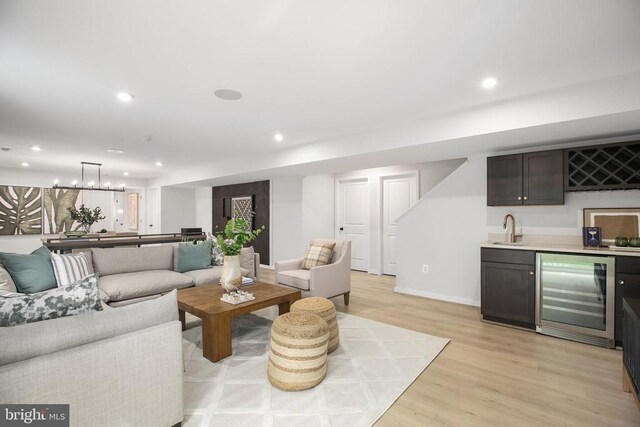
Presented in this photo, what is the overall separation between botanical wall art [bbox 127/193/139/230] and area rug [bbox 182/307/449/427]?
299 inches

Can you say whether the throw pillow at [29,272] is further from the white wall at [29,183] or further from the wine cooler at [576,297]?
the white wall at [29,183]

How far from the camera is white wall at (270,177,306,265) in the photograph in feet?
21.7

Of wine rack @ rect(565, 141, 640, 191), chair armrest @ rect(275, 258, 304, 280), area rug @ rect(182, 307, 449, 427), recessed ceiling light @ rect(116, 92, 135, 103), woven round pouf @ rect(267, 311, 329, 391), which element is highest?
recessed ceiling light @ rect(116, 92, 135, 103)

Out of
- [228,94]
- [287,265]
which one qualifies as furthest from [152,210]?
[228,94]

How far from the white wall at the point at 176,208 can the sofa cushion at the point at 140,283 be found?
5.25 metres

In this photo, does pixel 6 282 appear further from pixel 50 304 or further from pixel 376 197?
pixel 376 197

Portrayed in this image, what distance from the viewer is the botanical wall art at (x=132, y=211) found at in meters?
9.48

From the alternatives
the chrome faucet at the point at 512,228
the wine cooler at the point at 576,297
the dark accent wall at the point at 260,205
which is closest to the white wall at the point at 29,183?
the dark accent wall at the point at 260,205

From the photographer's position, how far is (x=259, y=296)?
305cm

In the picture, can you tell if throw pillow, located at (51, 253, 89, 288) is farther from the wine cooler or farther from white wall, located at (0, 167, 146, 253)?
white wall, located at (0, 167, 146, 253)

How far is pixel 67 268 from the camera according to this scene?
3.03 meters

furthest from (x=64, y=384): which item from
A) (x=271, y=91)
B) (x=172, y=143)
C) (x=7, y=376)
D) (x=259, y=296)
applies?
(x=172, y=143)

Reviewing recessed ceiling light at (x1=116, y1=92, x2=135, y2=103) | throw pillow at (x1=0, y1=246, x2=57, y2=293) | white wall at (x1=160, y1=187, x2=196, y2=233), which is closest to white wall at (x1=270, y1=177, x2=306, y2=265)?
white wall at (x1=160, y1=187, x2=196, y2=233)

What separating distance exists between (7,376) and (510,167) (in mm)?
4498
